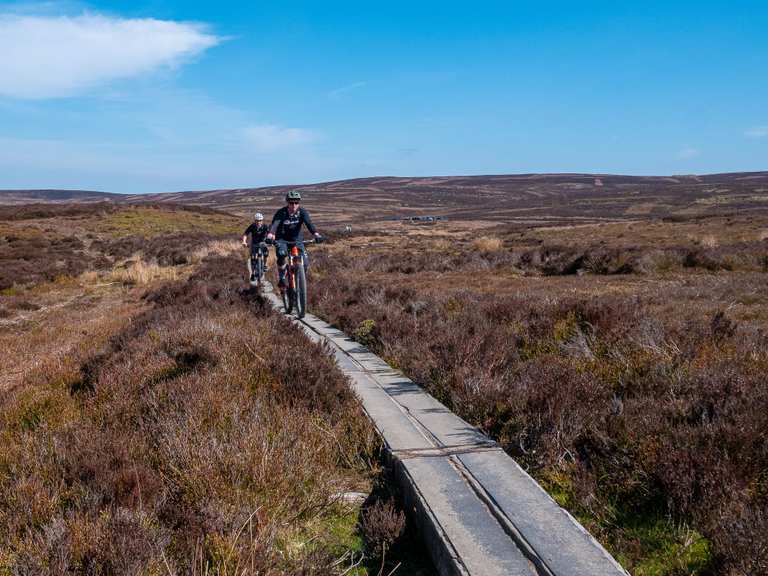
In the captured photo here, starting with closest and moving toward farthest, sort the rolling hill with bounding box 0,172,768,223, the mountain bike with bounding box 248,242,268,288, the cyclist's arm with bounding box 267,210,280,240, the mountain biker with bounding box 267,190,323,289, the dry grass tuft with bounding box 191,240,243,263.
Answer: the cyclist's arm with bounding box 267,210,280,240, the mountain biker with bounding box 267,190,323,289, the mountain bike with bounding box 248,242,268,288, the dry grass tuft with bounding box 191,240,243,263, the rolling hill with bounding box 0,172,768,223

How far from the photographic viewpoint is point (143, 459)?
12.5 feet

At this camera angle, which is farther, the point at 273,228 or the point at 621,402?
the point at 273,228

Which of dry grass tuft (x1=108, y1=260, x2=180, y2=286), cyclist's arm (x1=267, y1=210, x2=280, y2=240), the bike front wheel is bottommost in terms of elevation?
dry grass tuft (x1=108, y1=260, x2=180, y2=286)

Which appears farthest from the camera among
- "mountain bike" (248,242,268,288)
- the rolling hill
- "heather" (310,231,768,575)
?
the rolling hill

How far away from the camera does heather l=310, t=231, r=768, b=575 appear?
3.05m

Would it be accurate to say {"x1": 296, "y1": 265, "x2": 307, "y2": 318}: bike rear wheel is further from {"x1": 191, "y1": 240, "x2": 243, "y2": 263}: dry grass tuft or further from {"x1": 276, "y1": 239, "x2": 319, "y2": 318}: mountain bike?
{"x1": 191, "y1": 240, "x2": 243, "y2": 263}: dry grass tuft

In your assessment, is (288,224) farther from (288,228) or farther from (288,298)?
(288,298)

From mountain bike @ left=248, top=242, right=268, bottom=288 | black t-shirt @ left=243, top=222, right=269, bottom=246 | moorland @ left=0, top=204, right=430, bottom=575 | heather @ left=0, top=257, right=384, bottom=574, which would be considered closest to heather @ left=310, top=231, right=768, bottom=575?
moorland @ left=0, top=204, right=430, bottom=575

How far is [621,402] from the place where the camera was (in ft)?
15.0

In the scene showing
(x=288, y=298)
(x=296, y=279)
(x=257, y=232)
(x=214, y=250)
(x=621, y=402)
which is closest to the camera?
(x=621, y=402)

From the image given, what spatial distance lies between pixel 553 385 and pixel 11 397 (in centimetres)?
612

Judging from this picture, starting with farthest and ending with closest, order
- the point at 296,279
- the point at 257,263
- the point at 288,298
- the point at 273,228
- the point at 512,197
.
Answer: the point at 512,197 < the point at 257,263 < the point at 288,298 < the point at 296,279 < the point at 273,228

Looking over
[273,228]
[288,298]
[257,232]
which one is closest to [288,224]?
[273,228]

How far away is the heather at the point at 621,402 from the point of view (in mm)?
3049
